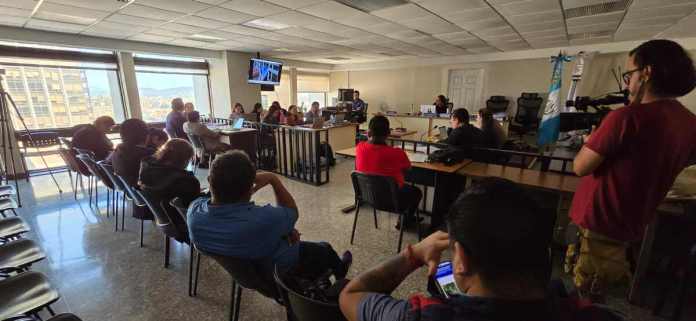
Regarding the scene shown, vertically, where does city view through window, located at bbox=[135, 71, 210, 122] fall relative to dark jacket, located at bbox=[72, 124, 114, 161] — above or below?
above

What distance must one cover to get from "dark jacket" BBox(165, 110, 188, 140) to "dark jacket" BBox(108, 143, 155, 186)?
293cm

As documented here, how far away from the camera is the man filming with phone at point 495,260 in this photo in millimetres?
547

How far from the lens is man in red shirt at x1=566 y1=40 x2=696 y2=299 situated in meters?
1.13

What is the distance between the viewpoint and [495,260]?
0.57m

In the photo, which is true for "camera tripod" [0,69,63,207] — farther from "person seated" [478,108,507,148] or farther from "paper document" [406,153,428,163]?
"person seated" [478,108,507,148]

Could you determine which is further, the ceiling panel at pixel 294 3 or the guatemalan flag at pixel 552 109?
the guatemalan flag at pixel 552 109

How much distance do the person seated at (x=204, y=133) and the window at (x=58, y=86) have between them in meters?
2.37

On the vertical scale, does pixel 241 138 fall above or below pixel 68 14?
below

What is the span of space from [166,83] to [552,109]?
9.21 meters

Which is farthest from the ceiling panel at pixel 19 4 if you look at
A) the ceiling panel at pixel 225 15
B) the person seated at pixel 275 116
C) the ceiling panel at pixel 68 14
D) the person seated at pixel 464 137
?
the person seated at pixel 464 137

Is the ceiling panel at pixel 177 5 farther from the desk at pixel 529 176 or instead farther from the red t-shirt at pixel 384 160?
the desk at pixel 529 176

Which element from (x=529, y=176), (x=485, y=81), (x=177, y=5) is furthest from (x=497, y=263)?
(x=485, y=81)

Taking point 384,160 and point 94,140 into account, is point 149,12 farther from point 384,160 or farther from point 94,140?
point 384,160

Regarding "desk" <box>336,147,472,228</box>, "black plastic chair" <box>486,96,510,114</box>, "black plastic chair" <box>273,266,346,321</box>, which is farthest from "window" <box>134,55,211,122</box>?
"black plastic chair" <box>486,96,510,114</box>
